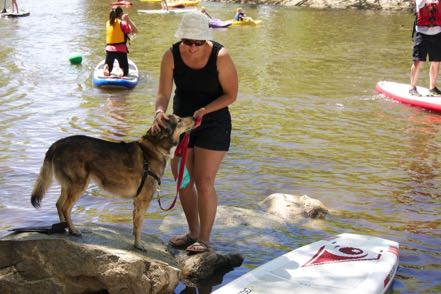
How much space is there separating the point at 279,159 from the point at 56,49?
12.9 m

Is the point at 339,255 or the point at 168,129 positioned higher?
the point at 168,129

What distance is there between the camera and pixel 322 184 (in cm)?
823

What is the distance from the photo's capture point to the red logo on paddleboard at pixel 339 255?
5.27 meters

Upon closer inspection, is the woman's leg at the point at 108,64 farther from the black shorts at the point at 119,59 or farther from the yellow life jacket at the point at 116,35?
the yellow life jacket at the point at 116,35

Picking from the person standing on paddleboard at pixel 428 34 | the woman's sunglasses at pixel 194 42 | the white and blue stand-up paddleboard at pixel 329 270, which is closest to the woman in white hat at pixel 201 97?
the woman's sunglasses at pixel 194 42

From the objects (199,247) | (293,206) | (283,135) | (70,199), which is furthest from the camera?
(283,135)

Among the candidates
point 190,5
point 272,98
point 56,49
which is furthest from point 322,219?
point 190,5

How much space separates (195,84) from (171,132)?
49cm

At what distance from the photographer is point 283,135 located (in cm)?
1055

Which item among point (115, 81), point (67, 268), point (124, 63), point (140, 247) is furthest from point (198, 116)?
point (124, 63)

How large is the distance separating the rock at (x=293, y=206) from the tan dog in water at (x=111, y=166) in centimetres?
225

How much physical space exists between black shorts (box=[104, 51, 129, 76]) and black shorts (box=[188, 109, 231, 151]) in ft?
30.1

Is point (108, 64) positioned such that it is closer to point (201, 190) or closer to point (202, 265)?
point (201, 190)

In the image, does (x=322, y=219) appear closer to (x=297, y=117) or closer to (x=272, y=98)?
(x=297, y=117)
